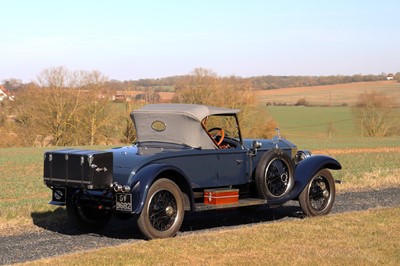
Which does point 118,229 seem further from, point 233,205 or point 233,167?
point 233,167

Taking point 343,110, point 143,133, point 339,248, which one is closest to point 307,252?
point 339,248

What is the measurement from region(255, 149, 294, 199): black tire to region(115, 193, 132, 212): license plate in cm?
228

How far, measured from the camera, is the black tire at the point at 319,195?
10.1 meters

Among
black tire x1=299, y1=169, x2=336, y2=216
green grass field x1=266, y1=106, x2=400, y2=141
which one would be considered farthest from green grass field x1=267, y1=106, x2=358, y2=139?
black tire x1=299, y1=169, x2=336, y2=216

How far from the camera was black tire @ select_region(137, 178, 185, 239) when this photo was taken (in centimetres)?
804

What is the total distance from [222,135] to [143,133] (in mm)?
1175

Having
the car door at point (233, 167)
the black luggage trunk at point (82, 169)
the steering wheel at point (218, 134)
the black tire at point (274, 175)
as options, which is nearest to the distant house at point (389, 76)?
the black tire at point (274, 175)

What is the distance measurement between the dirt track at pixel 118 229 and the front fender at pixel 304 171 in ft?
2.05

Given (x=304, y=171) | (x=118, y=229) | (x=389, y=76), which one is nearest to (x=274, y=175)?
(x=304, y=171)

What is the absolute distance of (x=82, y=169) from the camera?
314 inches

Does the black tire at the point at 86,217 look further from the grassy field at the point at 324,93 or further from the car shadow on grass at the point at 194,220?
the grassy field at the point at 324,93

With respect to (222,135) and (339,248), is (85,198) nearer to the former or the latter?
(222,135)

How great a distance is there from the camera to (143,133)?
9.55 metres

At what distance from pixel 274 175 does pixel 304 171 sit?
0.67 meters
